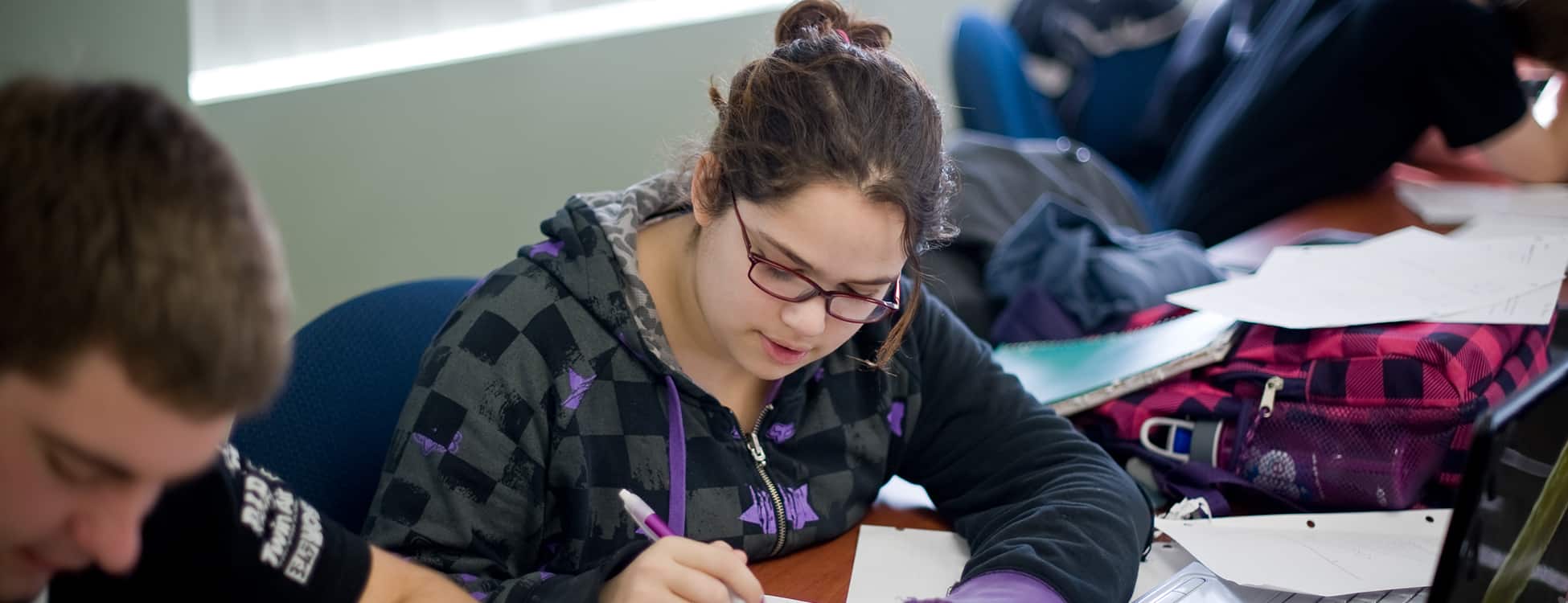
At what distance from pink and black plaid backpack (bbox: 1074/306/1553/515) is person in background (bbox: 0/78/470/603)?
106cm

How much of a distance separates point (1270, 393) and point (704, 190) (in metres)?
0.68

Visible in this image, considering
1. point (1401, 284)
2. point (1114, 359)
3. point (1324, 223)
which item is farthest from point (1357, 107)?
point (1114, 359)

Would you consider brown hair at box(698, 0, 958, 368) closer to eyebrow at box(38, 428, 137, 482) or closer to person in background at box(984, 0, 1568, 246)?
eyebrow at box(38, 428, 137, 482)

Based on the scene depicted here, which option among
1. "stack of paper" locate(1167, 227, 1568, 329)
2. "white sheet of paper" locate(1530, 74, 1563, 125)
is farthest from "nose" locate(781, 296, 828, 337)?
"white sheet of paper" locate(1530, 74, 1563, 125)

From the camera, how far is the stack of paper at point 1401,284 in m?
1.42

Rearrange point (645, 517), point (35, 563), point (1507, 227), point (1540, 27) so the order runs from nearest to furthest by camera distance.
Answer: point (35, 563) → point (645, 517) → point (1507, 227) → point (1540, 27)

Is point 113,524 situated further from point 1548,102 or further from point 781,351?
point 1548,102

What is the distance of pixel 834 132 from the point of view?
1.05 metres

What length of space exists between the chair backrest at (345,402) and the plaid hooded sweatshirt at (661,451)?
0.14 meters

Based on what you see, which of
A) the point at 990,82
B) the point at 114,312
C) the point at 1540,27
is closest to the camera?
the point at 114,312

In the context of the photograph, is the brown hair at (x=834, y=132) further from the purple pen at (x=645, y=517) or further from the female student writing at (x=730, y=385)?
Answer: the purple pen at (x=645, y=517)

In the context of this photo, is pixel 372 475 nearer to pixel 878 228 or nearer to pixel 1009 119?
pixel 878 228

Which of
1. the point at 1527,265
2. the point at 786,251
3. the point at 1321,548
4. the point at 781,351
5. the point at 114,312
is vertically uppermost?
the point at 114,312

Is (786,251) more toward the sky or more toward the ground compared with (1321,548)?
more toward the sky
